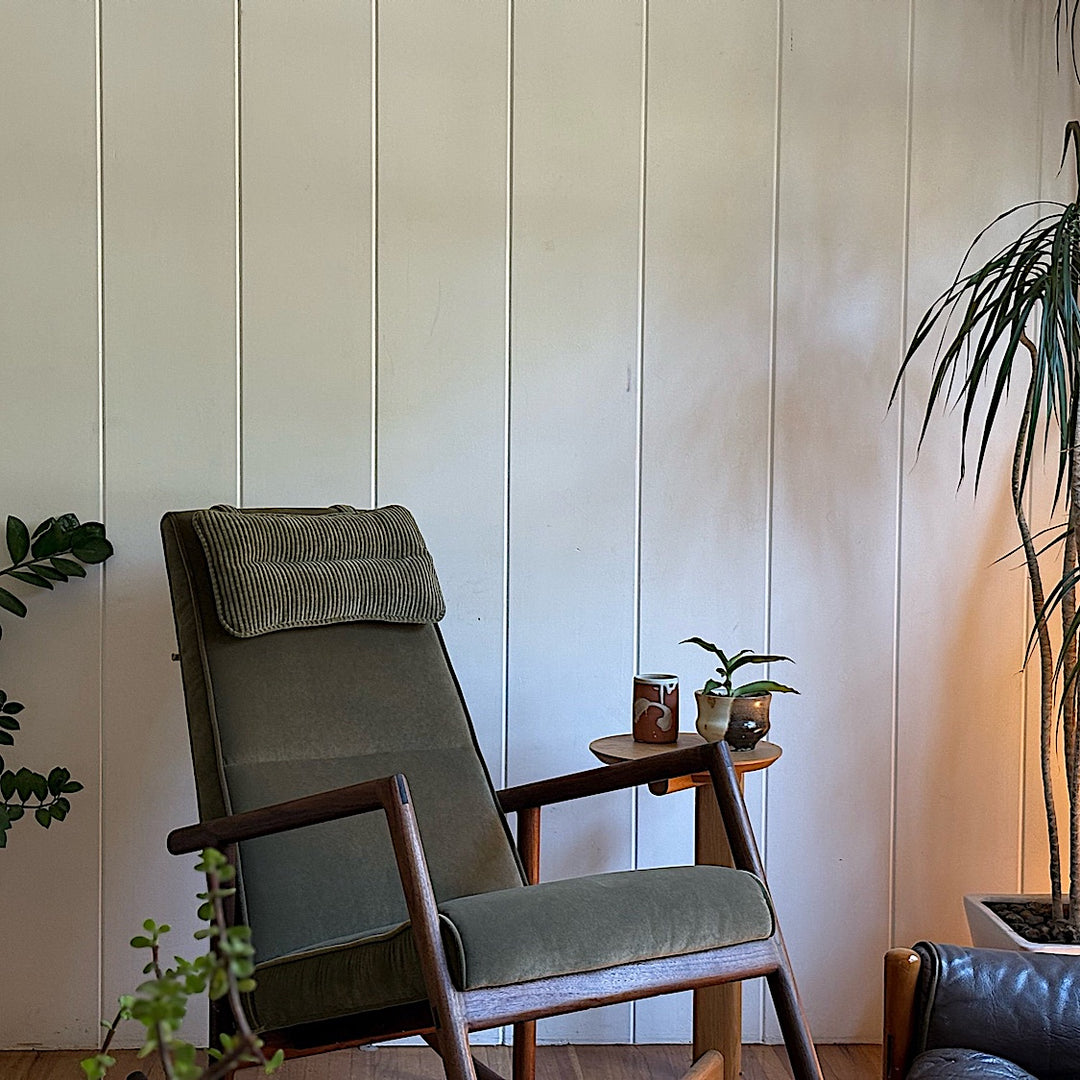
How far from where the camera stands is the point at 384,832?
1.96 m

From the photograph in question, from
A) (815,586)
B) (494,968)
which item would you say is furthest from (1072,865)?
(494,968)

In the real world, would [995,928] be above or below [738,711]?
below

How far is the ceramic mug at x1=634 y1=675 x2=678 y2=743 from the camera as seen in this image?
2250 mm

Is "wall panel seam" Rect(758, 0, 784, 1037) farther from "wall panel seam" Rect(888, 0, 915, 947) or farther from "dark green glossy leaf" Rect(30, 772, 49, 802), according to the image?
"dark green glossy leaf" Rect(30, 772, 49, 802)

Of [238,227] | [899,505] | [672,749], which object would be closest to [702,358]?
[899,505]

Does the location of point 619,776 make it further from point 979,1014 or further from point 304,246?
point 304,246

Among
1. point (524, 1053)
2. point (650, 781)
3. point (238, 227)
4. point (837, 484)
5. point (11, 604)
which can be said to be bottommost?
point (524, 1053)

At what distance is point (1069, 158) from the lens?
2502 mm

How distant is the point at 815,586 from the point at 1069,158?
961 mm

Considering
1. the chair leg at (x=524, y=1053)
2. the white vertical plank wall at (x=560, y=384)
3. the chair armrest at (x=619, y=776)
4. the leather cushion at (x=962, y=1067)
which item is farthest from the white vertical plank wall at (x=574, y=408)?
the leather cushion at (x=962, y=1067)

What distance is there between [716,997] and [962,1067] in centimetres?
87

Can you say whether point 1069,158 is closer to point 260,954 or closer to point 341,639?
point 341,639

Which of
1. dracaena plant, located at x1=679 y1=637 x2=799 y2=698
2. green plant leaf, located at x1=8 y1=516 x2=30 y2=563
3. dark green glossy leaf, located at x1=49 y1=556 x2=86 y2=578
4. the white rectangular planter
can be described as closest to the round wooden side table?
dracaena plant, located at x1=679 y1=637 x2=799 y2=698

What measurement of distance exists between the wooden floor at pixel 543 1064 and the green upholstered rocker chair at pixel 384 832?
0.31 m
